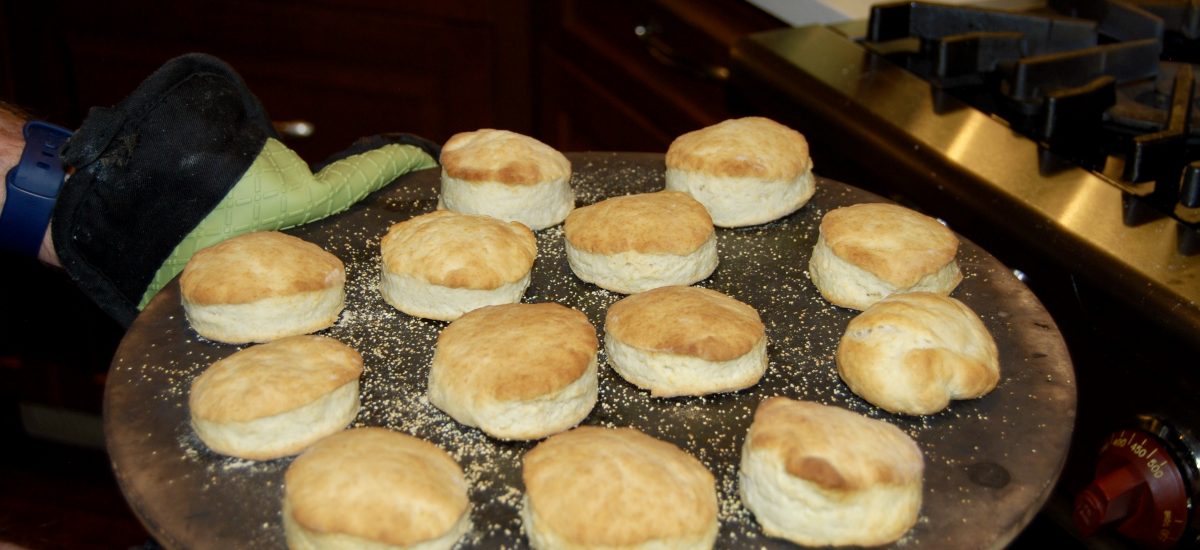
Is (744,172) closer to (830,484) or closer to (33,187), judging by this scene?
(830,484)

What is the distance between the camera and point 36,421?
2129 millimetres

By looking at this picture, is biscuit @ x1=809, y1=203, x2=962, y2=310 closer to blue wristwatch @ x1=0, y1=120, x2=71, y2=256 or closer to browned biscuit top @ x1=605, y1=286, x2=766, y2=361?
browned biscuit top @ x1=605, y1=286, x2=766, y2=361

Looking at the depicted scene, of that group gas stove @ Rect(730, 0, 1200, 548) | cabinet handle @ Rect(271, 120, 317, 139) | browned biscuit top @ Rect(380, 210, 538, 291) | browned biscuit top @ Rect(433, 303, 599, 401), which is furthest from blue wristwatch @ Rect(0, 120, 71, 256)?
cabinet handle @ Rect(271, 120, 317, 139)

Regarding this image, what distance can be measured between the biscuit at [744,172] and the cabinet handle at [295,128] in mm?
2184

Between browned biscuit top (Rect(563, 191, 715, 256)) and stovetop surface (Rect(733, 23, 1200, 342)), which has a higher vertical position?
stovetop surface (Rect(733, 23, 1200, 342))

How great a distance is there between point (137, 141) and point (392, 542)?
84cm

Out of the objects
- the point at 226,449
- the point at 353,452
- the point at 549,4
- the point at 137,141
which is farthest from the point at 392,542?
the point at 549,4

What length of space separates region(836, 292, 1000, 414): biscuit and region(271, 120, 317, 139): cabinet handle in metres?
2.65

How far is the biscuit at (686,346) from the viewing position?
1.31 metres

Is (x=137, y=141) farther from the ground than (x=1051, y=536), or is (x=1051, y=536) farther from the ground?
(x=137, y=141)

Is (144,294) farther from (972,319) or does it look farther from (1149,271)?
(1149,271)

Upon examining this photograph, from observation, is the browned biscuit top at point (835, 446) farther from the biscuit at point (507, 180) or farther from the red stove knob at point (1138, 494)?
the biscuit at point (507, 180)

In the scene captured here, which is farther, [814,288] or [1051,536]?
[814,288]

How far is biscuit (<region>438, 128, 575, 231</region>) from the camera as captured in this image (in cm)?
164
